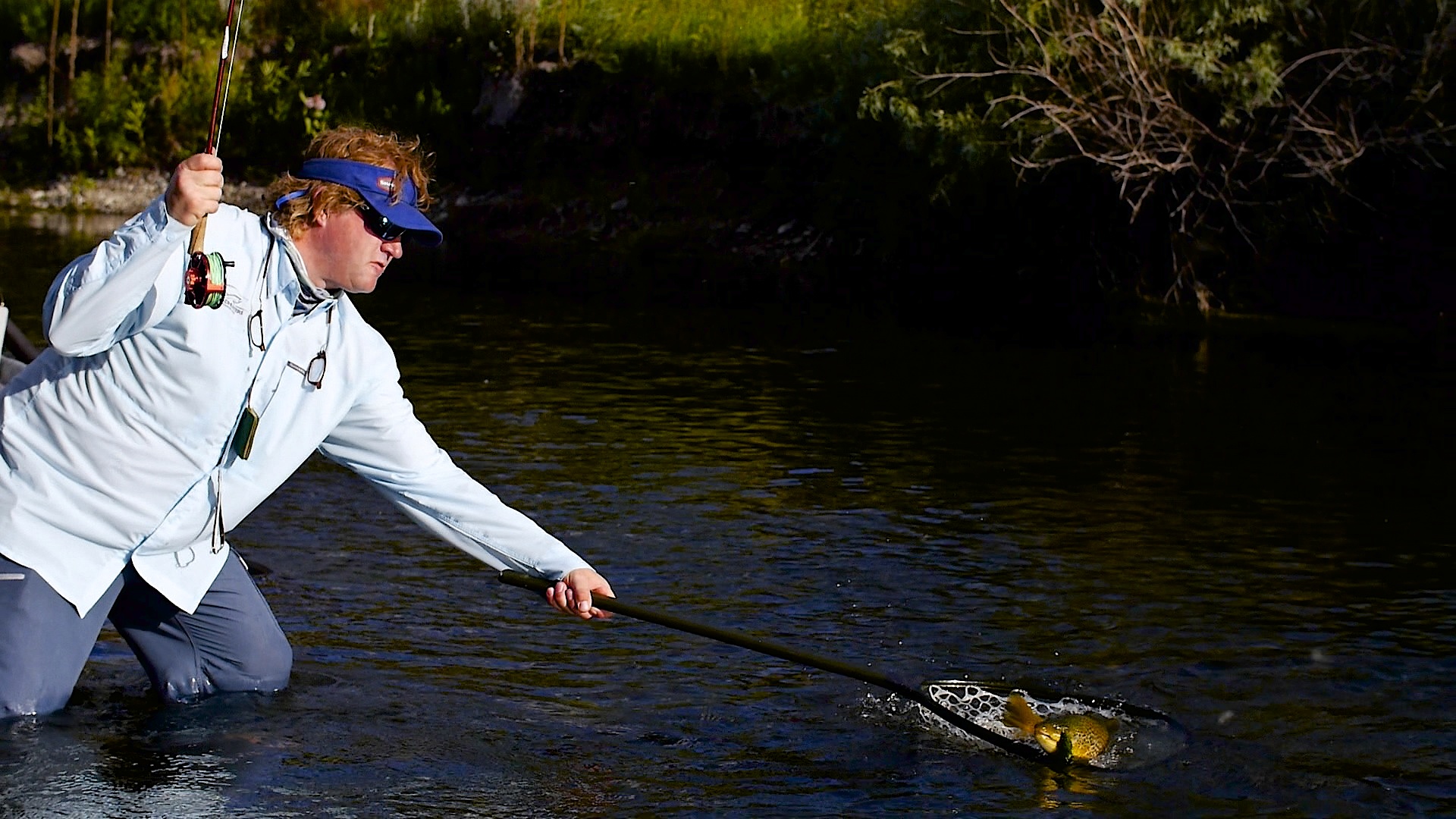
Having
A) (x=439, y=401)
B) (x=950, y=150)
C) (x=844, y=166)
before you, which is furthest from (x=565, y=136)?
(x=439, y=401)

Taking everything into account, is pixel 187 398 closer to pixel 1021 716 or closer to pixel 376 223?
pixel 376 223

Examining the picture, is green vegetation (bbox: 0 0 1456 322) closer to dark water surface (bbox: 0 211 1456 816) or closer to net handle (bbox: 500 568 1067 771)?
dark water surface (bbox: 0 211 1456 816)

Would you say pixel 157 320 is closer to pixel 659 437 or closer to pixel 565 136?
pixel 659 437

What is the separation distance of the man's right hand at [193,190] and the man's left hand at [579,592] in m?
1.45

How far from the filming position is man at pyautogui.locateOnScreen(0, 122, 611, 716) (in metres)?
4.71

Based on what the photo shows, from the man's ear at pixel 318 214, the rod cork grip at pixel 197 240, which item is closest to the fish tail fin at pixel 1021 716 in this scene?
the man's ear at pixel 318 214

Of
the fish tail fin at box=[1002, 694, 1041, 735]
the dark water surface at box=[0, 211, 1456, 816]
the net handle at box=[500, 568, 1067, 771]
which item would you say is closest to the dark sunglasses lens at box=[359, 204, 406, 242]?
the net handle at box=[500, 568, 1067, 771]

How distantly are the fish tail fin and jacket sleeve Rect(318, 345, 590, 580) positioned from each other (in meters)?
1.26

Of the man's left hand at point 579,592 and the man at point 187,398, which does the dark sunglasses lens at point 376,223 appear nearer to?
the man at point 187,398

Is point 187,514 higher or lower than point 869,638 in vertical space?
higher

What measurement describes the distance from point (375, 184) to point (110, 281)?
2.44 feet

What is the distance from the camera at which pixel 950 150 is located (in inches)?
680

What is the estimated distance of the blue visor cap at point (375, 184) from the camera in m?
4.87

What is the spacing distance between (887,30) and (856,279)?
2.82 meters
